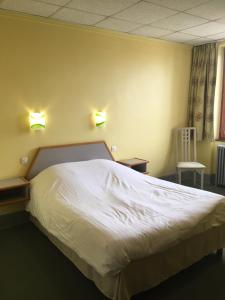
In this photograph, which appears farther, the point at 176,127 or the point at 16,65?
the point at 176,127

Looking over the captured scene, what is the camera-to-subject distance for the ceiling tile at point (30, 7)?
2.78m

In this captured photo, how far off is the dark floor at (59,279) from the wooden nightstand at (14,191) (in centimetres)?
48

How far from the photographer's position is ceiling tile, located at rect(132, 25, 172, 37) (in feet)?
12.1

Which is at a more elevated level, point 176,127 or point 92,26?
point 92,26

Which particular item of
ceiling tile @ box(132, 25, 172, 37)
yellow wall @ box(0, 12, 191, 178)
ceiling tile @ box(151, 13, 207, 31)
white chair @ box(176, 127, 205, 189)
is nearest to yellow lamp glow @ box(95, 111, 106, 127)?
yellow wall @ box(0, 12, 191, 178)

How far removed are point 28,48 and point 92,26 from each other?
0.92 metres

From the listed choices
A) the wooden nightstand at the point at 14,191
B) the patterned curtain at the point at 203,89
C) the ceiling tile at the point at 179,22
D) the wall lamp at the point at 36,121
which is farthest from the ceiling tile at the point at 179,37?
the wooden nightstand at the point at 14,191

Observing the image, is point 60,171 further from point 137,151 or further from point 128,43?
point 128,43

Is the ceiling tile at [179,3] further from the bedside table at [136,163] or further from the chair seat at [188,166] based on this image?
the chair seat at [188,166]

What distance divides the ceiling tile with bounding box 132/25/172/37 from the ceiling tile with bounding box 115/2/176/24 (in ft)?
1.06

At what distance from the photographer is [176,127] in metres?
4.94

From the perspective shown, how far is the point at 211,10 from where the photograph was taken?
2971mm

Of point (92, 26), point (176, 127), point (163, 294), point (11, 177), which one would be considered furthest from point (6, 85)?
point (176, 127)

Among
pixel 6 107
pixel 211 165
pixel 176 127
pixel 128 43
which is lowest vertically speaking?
pixel 211 165
